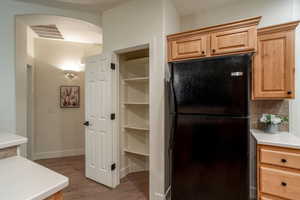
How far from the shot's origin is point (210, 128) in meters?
1.82

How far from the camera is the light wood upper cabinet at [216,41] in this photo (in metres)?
1.79

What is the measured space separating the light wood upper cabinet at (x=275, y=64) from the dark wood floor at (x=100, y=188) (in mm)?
2195

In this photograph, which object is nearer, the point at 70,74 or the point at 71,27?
the point at 71,27

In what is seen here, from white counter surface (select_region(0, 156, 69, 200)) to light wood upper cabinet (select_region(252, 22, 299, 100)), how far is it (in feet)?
7.35

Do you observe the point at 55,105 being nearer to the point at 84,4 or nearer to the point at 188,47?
the point at 84,4

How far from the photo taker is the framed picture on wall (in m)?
4.23

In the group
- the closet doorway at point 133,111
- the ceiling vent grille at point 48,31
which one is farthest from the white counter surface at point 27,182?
the ceiling vent grille at point 48,31

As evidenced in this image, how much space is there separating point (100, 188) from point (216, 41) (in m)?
2.74

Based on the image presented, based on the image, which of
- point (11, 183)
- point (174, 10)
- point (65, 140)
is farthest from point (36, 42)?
point (11, 183)

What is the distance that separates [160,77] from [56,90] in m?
3.05

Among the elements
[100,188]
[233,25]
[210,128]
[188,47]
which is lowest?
[100,188]

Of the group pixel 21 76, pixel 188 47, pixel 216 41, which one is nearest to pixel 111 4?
pixel 188 47

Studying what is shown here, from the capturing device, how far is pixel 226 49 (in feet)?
6.23

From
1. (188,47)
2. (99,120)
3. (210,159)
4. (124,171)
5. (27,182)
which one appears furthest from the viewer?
(124,171)
